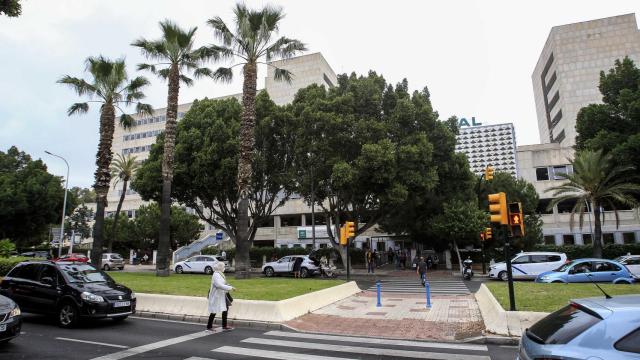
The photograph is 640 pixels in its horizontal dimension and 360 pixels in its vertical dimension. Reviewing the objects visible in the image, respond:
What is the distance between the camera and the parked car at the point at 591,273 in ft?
58.5

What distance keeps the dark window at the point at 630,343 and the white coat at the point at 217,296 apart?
7.81 m

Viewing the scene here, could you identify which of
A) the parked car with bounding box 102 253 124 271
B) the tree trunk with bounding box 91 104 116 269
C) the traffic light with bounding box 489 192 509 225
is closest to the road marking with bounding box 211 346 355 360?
the traffic light with bounding box 489 192 509 225

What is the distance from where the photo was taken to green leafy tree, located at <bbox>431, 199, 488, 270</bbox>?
30.0 meters

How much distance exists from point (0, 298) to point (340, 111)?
21.8 meters

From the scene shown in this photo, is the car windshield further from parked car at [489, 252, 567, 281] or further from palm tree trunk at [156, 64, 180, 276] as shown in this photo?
parked car at [489, 252, 567, 281]

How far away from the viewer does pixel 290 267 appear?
27.8 m

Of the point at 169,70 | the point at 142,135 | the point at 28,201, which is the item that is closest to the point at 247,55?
the point at 169,70

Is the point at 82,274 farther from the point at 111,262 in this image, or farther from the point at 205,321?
the point at 111,262

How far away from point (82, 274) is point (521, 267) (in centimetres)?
2215

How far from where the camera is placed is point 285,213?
5078 cm

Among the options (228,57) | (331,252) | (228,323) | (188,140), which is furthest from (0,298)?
(331,252)

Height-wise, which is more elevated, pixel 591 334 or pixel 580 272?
pixel 591 334

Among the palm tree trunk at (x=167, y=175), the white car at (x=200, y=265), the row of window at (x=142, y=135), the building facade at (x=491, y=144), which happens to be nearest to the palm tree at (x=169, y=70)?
the palm tree trunk at (x=167, y=175)

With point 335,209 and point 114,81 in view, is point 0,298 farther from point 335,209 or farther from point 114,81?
point 335,209
